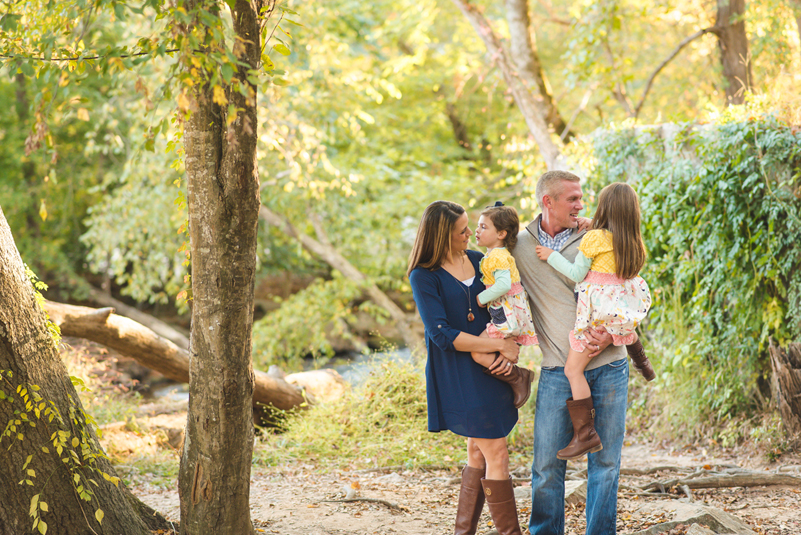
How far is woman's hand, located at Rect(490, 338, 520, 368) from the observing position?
250cm

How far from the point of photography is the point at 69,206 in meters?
11.3

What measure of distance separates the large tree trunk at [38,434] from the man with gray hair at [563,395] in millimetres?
1721

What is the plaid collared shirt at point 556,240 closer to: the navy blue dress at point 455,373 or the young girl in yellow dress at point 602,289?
the young girl in yellow dress at point 602,289

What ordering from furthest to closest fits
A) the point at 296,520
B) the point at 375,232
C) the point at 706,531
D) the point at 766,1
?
the point at 375,232, the point at 766,1, the point at 296,520, the point at 706,531

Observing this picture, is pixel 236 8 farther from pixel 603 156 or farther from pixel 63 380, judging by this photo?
pixel 603 156

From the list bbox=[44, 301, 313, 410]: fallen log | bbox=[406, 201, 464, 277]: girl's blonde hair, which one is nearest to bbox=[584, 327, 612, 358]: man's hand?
bbox=[406, 201, 464, 277]: girl's blonde hair

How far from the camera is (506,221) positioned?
8.59 ft

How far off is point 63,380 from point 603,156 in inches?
194

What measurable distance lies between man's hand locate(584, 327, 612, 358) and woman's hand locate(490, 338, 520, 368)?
0.94 feet

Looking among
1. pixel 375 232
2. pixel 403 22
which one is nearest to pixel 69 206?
pixel 375 232

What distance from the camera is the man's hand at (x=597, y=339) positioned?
2.42 m

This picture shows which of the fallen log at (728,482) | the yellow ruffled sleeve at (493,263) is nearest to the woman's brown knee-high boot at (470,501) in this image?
the yellow ruffled sleeve at (493,263)

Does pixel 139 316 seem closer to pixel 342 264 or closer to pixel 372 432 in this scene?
pixel 342 264

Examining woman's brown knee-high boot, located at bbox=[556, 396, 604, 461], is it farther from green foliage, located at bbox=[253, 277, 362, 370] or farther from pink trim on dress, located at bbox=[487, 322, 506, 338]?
green foliage, located at bbox=[253, 277, 362, 370]
